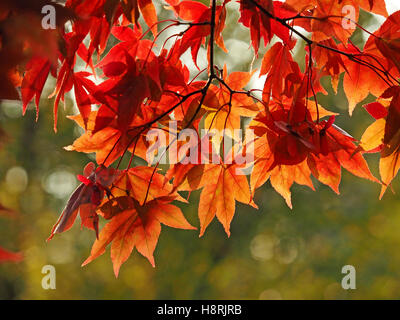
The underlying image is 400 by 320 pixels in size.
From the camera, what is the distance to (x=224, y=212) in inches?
33.4

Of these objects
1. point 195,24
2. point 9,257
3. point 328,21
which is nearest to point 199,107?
point 195,24

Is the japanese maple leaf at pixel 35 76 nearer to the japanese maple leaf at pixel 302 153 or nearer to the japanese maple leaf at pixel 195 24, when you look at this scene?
the japanese maple leaf at pixel 195 24

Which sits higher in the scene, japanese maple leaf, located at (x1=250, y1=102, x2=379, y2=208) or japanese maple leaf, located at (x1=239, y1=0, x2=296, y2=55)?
japanese maple leaf, located at (x1=239, y1=0, x2=296, y2=55)

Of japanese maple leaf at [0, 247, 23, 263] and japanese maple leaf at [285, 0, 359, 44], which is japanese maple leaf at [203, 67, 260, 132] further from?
japanese maple leaf at [0, 247, 23, 263]

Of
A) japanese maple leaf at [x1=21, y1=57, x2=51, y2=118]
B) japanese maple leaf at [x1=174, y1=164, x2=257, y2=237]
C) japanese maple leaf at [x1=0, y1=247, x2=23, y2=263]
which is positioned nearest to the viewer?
japanese maple leaf at [x1=0, y1=247, x2=23, y2=263]

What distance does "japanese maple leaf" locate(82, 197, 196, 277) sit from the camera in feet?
2.51

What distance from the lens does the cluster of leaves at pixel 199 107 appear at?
720 mm

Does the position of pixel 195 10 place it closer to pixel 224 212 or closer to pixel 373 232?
Answer: pixel 224 212

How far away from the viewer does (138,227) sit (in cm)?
80

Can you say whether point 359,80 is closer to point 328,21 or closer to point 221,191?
point 328,21

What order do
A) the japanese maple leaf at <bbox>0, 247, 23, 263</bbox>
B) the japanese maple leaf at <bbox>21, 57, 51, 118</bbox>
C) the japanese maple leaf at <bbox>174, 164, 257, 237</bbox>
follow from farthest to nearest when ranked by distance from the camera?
the japanese maple leaf at <bbox>174, 164, 257, 237</bbox>
the japanese maple leaf at <bbox>21, 57, 51, 118</bbox>
the japanese maple leaf at <bbox>0, 247, 23, 263</bbox>

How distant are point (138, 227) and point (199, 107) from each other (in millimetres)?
237

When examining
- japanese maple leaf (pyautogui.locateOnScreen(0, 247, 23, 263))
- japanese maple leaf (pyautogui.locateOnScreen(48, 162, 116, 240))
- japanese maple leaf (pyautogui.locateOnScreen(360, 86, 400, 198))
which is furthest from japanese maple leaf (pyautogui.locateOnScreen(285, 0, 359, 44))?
japanese maple leaf (pyautogui.locateOnScreen(0, 247, 23, 263))
